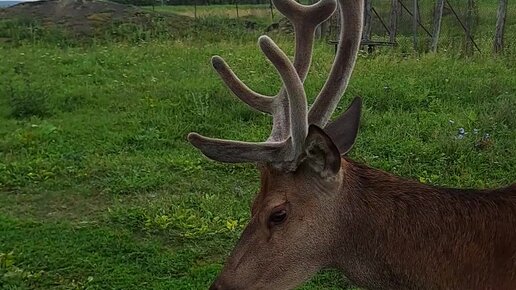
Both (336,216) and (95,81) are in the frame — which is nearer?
(336,216)

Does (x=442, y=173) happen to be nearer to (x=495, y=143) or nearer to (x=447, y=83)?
(x=495, y=143)

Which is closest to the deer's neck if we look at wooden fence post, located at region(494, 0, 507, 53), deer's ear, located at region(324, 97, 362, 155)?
deer's ear, located at region(324, 97, 362, 155)

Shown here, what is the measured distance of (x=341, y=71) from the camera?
312 cm

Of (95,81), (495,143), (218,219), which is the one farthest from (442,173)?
(95,81)

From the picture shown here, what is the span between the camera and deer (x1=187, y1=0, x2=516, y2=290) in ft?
9.14

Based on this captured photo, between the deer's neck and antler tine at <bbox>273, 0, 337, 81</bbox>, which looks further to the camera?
antler tine at <bbox>273, 0, 337, 81</bbox>

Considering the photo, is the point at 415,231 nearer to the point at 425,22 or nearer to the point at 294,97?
the point at 294,97

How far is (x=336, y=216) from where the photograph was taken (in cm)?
289

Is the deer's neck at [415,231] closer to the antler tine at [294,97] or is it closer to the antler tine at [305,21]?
the antler tine at [294,97]

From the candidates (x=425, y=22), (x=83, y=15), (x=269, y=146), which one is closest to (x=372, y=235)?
(x=269, y=146)

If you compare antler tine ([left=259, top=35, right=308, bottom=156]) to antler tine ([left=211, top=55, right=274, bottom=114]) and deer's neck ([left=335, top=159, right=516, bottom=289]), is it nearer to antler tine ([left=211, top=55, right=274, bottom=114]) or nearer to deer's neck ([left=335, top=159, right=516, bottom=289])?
deer's neck ([left=335, top=159, right=516, bottom=289])

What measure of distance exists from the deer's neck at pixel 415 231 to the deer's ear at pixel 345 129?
119 mm

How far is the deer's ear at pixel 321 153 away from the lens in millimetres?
2684

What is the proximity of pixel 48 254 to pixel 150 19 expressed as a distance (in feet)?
39.0
